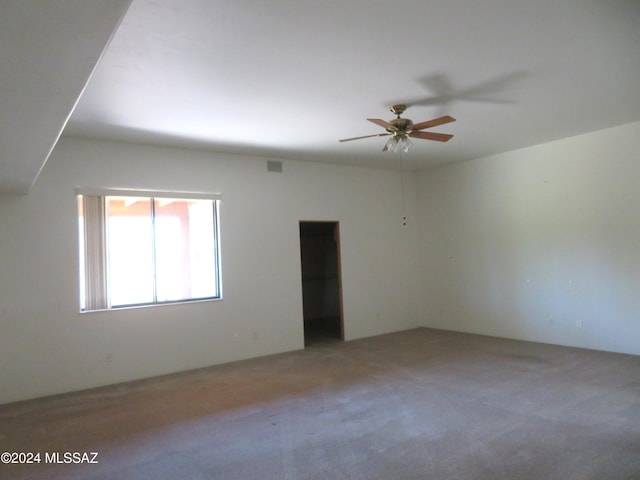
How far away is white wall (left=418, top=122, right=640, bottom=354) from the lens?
5.32m

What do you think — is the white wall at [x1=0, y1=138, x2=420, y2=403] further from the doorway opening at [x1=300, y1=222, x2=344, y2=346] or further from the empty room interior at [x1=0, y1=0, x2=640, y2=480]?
the doorway opening at [x1=300, y1=222, x2=344, y2=346]

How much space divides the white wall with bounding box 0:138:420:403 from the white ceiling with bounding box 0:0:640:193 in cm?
58

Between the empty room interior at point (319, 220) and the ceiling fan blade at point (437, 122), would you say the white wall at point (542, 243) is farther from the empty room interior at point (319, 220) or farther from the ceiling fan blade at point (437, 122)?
the ceiling fan blade at point (437, 122)

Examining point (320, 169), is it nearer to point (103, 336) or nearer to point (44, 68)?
point (103, 336)

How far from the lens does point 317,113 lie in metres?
4.32

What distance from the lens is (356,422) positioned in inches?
136

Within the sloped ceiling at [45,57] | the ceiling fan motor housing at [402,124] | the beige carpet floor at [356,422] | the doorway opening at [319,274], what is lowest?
the beige carpet floor at [356,422]

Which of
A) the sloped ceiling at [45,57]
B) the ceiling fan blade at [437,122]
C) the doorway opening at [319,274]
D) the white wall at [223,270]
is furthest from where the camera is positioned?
the doorway opening at [319,274]

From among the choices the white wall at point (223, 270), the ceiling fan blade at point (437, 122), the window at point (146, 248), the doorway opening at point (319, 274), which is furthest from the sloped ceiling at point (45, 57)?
the doorway opening at point (319, 274)

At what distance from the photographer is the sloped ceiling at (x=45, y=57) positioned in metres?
1.47

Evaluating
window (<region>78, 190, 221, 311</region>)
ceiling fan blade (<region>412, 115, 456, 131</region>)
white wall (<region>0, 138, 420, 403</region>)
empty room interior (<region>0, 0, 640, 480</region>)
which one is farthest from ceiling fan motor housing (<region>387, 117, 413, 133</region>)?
window (<region>78, 190, 221, 311</region>)

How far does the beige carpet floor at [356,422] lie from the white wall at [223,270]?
376 millimetres

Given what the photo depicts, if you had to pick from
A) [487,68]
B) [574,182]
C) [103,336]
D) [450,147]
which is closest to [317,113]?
[487,68]

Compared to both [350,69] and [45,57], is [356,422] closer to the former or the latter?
[350,69]
